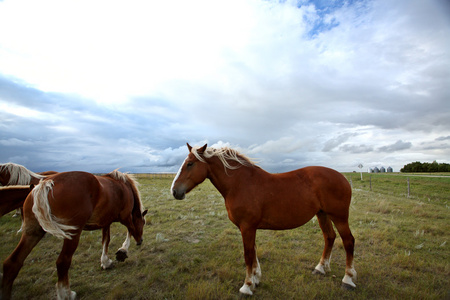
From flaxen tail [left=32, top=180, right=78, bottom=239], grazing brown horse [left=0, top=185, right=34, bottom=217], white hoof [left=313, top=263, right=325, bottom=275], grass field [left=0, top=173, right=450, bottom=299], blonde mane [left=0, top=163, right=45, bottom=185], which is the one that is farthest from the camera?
blonde mane [left=0, top=163, right=45, bottom=185]

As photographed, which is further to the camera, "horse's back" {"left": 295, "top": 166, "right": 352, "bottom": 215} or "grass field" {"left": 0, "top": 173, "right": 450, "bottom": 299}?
"horse's back" {"left": 295, "top": 166, "right": 352, "bottom": 215}

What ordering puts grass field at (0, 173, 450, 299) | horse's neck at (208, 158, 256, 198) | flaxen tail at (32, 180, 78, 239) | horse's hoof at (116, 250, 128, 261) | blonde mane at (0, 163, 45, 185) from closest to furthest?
1. flaxen tail at (32, 180, 78, 239)
2. grass field at (0, 173, 450, 299)
3. horse's neck at (208, 158, 256, 198)
4. horse's hoof at (116, 250, 128, 261)
5. blonde mane at (0, 163, 45, 185)

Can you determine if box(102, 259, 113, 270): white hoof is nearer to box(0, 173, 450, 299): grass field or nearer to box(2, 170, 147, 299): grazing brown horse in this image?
box(0, 173, 450, 299): grass field

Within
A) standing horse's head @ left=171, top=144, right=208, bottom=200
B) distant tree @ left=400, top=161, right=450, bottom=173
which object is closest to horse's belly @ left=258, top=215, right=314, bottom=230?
standing horse's head @ left=171, top=144, right=208, bottom=200

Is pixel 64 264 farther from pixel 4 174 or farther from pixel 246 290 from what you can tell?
pixel 4 174

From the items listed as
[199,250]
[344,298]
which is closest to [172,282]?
[199,250]

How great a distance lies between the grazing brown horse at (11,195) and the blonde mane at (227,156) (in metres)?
4.03

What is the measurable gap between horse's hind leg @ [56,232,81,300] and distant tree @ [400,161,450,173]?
87.5 meters

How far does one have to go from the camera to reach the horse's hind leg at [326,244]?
4.39 metres

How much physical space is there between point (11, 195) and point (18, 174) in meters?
4.32

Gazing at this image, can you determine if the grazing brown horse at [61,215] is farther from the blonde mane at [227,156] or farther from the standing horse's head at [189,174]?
the blonde mane at [227,156]

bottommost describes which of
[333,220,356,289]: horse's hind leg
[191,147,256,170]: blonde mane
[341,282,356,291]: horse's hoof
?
[341,282,356,291]: horse's hoof

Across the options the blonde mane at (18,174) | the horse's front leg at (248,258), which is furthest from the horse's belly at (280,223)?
the blonde mane at (18,174)

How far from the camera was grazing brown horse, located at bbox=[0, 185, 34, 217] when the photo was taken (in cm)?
452
